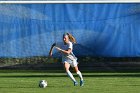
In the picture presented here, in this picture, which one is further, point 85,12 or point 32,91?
point 85,12

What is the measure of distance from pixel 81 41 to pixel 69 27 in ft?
3.61

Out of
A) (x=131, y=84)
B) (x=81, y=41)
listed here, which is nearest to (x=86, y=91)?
(x=131, y=84)

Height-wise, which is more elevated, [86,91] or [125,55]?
[86,91]

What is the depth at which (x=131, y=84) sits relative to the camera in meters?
24.5

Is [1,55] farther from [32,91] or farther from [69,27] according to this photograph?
[32,91]

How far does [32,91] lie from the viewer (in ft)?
68.9

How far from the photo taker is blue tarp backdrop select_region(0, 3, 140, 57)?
36281 mm

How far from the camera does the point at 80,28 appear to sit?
1437 inches

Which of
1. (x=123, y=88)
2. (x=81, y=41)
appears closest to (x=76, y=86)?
(x=123, y=88)

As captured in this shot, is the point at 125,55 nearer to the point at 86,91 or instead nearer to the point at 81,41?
the point at 81,41

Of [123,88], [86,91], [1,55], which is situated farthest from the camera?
[1,55]

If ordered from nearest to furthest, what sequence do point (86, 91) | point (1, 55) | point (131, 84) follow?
point (86, 91), point (131, 84), point (1, 55)

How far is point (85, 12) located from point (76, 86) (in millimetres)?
14142

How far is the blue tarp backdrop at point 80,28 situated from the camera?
3628 cm
